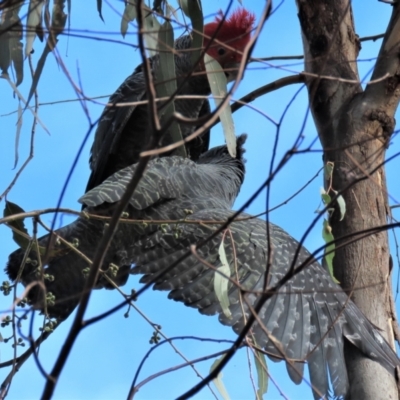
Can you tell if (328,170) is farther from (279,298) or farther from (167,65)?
(167,65)

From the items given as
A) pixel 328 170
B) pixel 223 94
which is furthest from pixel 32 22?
pixel 328 170

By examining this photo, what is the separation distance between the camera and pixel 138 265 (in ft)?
7.72

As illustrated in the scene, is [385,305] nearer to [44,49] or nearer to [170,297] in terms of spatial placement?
[170,297]

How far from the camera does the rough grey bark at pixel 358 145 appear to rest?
190 cm

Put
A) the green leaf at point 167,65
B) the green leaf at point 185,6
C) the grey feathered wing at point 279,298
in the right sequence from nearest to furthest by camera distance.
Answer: the green leaf at point 167,65, the green leaf at point 185,6, the grey feathered wing at point 279,298

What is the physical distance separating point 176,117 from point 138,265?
171 centimetres

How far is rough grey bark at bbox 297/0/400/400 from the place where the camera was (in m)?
1.90

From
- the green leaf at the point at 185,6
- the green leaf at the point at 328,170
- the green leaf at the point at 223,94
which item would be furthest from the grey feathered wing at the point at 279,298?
the green leaf at the point at 185,6

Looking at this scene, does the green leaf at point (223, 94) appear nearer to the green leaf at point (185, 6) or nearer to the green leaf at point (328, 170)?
the green leaf at point (185, 6)

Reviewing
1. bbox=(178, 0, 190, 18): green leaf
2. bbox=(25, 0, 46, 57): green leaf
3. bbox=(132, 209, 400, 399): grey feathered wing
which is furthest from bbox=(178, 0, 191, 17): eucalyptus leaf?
bbox=(132, 209, 400, 399): grey feathered wing

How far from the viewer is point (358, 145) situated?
2092mm

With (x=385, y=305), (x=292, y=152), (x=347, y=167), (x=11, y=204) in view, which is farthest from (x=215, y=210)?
(x=292, y=152)

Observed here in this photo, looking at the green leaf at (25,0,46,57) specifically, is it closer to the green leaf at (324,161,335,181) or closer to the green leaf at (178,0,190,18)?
the green leaf at (178,0,190,18)

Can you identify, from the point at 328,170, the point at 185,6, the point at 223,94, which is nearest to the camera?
the point at 223,94
